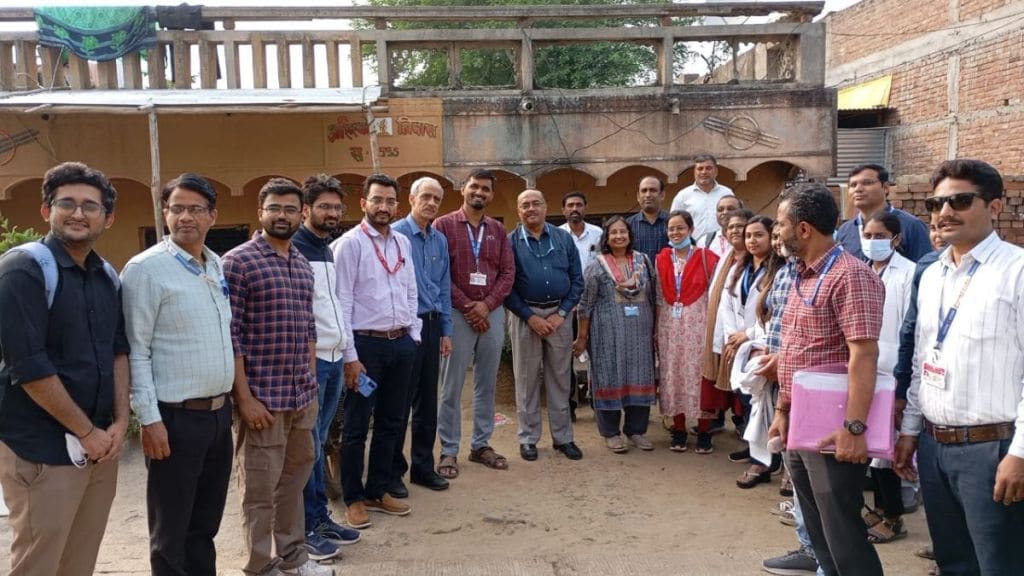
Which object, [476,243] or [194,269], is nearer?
[194,269]

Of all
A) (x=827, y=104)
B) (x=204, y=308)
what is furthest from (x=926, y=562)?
(x=827, y=104)

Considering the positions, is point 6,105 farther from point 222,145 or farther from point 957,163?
point 957,163

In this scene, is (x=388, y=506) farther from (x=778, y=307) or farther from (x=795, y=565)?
(x=778, y=307)

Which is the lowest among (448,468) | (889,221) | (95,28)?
(448,468)

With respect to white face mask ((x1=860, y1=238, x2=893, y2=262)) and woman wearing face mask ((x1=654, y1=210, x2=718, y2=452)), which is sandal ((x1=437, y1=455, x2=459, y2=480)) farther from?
white face mask ((x1=860, y1=238, x2=893, y2=262))

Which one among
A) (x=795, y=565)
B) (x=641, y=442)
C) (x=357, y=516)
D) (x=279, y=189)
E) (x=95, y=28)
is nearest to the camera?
(x=279, y=189)

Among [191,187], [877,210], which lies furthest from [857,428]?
[191,187]

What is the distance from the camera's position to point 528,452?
562cm

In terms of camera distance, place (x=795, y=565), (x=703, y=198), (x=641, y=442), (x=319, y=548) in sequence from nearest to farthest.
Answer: (x=795, y=565), (x=319, y=548), (x=641, y=442), (x=703, y=198)

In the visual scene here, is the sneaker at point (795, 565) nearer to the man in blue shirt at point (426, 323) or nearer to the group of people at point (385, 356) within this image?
the group of people at point (385, 356)

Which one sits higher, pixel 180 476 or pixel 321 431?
pixel 180 476

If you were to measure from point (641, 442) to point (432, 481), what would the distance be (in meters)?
1.81

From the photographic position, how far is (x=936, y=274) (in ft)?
9.21

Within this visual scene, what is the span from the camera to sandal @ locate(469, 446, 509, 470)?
17.7 feet
